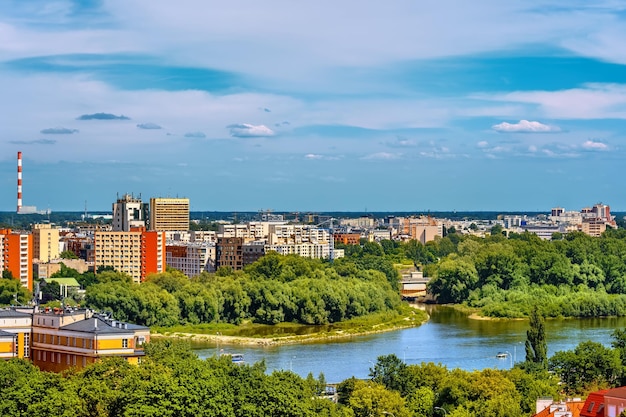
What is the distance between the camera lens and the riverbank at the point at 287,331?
3312 centimetres

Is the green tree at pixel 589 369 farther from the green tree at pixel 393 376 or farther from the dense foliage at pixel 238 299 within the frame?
the dense foliage at pixel 238 299

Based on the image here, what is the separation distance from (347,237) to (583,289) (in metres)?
35.6

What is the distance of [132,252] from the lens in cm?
4831

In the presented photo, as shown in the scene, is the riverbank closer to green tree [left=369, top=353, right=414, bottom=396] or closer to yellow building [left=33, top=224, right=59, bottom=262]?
green tree [left=369, top=353, right=414, bottom=396]

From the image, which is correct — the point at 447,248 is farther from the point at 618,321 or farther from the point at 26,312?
the point at 26,312

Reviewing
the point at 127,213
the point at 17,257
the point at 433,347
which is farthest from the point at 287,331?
the point at 127,213

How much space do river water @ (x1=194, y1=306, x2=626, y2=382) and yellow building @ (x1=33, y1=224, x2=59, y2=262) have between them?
2388cm

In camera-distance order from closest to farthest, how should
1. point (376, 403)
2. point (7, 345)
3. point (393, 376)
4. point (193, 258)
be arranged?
1. point (376, 403)
2. point (393, 376)
3. point (7, 345)
4. point (193, 258)

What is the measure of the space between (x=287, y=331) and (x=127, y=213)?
32768 millimetres

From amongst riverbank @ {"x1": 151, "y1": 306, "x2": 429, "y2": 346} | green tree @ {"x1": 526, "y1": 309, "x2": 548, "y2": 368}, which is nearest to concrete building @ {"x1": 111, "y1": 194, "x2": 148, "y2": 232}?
riverbank @ {"x1": 151, "y1": 306, "x2": 429, "y2": 346}

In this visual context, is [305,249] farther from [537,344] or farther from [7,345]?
[7,345]

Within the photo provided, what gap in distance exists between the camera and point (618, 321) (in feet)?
125

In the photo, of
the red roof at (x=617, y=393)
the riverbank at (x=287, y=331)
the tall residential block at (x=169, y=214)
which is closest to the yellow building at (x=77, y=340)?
the red roof at (x=617, y=393)

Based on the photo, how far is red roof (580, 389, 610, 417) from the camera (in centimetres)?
1616
